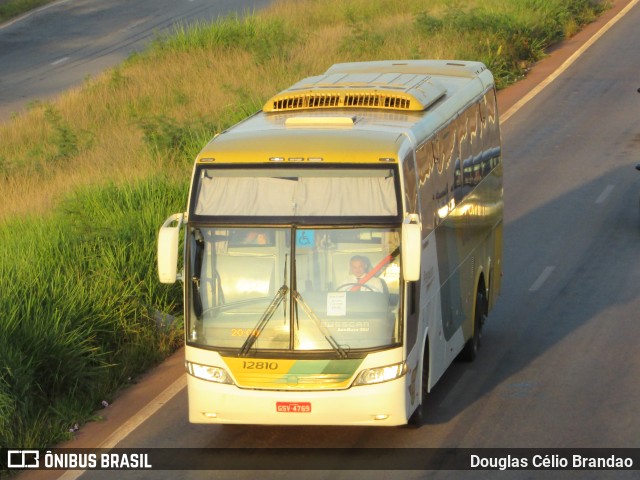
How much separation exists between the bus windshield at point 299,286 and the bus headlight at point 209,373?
0.21m

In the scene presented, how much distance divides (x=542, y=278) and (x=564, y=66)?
19.3 meters

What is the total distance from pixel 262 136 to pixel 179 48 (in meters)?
26.8

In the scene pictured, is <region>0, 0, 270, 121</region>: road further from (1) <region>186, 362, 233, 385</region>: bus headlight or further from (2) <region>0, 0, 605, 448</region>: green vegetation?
(1) <region>186, 362, 233, 385</region>: bus headlight

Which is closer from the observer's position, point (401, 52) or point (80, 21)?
point (401, 52)

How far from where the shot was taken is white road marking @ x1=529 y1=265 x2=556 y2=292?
773 inches

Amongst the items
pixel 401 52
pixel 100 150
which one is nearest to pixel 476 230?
pixel 100 150

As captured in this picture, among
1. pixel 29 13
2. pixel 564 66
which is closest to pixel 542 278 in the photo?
pixel 564 66

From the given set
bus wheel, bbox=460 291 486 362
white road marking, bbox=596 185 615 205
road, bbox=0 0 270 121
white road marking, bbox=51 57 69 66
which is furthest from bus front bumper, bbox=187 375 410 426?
white road marking, bbox=51 57 69 66

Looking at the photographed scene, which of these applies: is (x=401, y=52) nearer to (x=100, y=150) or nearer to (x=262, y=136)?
(x=100, y=150)

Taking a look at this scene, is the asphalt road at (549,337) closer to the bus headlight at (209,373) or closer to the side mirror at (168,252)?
the bus headlight at (209,373)

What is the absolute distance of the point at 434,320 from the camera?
14031mm

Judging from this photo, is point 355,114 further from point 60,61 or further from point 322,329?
point 60,61

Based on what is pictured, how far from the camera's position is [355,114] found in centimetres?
1410

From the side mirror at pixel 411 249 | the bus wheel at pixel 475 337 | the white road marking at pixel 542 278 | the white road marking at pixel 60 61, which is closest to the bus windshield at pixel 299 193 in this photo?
the side mirror at pixel 411 249
